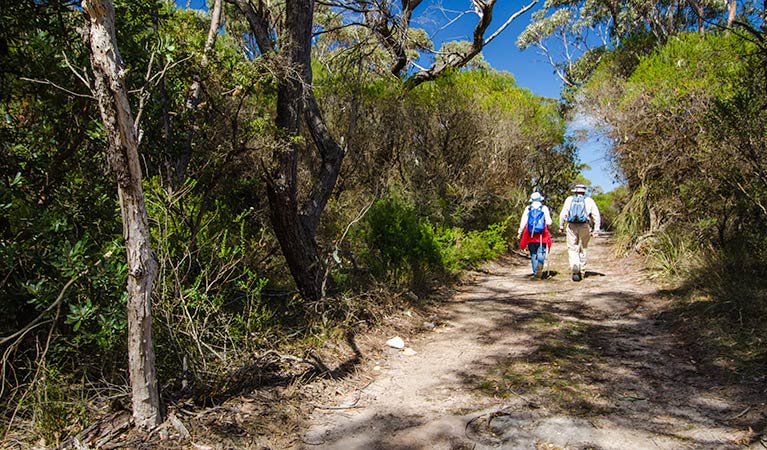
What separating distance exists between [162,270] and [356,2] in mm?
5033

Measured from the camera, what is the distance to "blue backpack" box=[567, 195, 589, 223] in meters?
8.57

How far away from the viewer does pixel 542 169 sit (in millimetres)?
20000

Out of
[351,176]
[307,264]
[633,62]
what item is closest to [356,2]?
[307,264]

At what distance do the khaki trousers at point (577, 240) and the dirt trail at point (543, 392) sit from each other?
2.20 metres

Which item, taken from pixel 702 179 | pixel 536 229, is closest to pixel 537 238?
pixel 536 229

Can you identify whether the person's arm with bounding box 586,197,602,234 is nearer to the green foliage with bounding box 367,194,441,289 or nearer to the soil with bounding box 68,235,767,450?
the soil with bounding box 68,235,767,450

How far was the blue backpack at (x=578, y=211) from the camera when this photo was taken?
8.57 meters

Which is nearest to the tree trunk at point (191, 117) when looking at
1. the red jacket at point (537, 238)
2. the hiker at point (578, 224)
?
the red jacket at point (537, 238)

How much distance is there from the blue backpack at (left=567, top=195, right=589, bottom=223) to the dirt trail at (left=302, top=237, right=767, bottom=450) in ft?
7.63

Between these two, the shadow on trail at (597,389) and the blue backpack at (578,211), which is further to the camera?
the blue backpack at (578,211)

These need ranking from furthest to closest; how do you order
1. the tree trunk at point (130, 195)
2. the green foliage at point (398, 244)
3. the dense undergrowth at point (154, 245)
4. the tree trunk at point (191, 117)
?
the green foliage at point (398, 244) → the tree trunk at point (191, 117) → the dense undergrowth at point (154, 245) → the tree trunk at point (130, 195)

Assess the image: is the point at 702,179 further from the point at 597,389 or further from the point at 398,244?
the point at 597,389

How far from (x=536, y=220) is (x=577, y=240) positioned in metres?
0.80

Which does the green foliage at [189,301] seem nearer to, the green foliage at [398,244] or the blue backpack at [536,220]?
the green foliage at [398,244]
